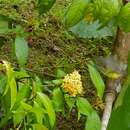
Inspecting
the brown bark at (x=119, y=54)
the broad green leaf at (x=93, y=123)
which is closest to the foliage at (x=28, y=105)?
the broad green leaf at (x=93, y=123)

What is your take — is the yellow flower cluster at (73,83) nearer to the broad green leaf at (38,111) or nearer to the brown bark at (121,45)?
the broad green leaf at (38,111)

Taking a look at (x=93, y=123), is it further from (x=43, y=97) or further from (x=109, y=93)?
(x=43, y=97)

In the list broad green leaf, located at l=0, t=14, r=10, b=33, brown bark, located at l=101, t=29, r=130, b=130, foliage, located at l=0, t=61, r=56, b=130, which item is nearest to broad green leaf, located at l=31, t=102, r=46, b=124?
foliage, located at l=0, t=61, r=56, b=130

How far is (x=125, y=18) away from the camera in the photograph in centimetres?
77

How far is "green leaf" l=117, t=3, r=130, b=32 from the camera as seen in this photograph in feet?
2.49

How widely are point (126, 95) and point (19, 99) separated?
81 centimetres

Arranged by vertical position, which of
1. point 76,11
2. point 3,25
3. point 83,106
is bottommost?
point 83,106

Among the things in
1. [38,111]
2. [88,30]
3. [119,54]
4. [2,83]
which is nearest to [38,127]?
[38,111]

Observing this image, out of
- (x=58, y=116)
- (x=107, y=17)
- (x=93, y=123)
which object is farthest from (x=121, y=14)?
(x=58, y=116)

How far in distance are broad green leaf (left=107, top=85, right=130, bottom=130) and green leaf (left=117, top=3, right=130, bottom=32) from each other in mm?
547

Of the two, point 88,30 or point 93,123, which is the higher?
point 88,30

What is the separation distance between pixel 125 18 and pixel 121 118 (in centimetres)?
57

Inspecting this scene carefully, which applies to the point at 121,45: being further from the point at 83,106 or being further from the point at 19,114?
the point at 19,114

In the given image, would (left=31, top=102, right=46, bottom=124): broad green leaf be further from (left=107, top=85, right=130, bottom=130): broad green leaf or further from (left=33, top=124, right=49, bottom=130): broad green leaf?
(left=107, top=85, right=130, bottom=130): broad green leaf
